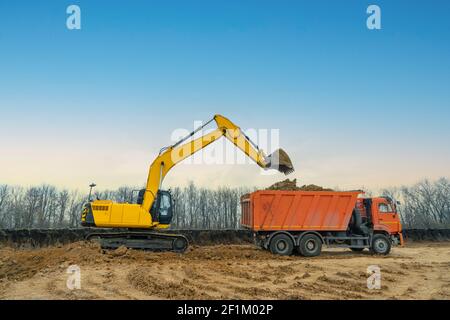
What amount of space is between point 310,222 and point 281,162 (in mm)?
2877

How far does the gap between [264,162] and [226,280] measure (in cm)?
650

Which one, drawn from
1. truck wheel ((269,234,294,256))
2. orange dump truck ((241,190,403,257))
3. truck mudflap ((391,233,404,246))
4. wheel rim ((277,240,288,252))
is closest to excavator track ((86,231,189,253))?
orange dump truck ((241,190,403,257))

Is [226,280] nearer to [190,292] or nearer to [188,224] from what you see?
[190,292]

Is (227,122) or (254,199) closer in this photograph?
(254,199)

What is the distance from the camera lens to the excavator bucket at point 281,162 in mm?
13766

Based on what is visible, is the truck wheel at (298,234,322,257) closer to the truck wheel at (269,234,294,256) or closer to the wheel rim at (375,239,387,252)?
the truck wheel at (269,234,294,256)

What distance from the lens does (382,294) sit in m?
7.28

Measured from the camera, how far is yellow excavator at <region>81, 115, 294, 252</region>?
13.2 metres

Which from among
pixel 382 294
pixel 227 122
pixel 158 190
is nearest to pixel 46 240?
pixel 158 190

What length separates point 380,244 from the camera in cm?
1466

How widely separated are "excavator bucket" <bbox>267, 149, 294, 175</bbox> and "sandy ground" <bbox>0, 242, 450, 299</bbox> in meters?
3.64

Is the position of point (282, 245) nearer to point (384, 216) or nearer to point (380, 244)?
point (380, 244)

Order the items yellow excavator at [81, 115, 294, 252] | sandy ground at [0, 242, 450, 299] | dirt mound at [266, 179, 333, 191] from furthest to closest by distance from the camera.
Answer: dirt mound at [266, 179, 333, 191] → yellow excavator at [81, 115, 294, 252] → sandy ground at [0, 242, 450, 299]
